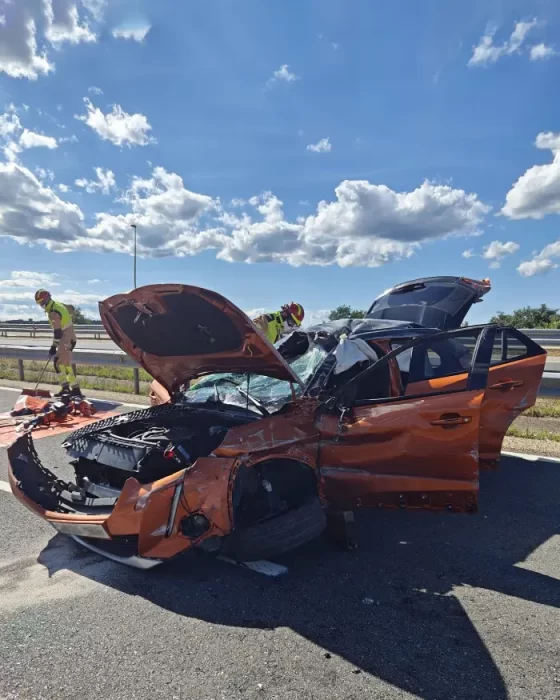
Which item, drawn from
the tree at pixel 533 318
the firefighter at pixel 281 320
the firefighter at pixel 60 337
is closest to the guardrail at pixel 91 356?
the firefighter at pixel 60 337

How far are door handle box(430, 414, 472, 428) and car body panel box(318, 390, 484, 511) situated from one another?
13 millimetres

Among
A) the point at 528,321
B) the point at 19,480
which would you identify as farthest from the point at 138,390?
the point at 528,321

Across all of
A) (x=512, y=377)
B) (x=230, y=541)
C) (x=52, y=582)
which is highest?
(x=512, y=377)

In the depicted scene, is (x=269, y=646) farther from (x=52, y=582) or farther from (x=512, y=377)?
(x=512, y=377)

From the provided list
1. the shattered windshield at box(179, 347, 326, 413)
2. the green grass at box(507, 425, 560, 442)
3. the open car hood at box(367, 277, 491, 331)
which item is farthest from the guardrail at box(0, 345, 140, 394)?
the green grass at box(507, 425, 560, 442)

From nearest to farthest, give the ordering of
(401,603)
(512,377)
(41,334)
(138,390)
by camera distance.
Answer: (401,603), (512,377), (138,390), (41,334)

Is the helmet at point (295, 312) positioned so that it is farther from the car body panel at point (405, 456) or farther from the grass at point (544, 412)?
the car body panel at point (405, 456)

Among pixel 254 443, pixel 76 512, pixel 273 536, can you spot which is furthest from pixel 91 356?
pixel 273 536

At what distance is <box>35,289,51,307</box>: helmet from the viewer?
8688 mm

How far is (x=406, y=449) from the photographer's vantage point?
3.08 meters

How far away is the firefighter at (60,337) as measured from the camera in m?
8.73

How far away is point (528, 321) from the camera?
20219 millimetres

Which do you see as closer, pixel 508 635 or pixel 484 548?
pixel 508 635

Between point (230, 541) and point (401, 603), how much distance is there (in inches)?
38.6
